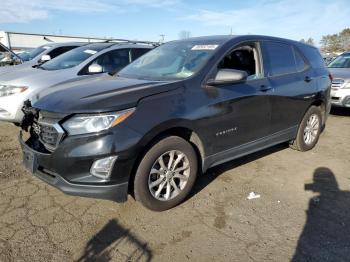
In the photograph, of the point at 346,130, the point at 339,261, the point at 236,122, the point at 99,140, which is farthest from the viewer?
the point at 346,130

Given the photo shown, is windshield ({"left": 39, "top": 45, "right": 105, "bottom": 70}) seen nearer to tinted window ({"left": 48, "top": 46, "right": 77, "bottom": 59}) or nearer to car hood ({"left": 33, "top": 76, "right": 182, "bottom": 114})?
tinted window ({"left": 48, "top": 46, "right": 77, "bottom": 59})

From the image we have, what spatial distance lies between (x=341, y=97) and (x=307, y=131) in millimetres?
3396

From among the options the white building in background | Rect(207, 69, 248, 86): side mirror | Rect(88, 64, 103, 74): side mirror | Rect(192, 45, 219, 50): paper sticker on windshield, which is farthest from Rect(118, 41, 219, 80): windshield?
the white building in background

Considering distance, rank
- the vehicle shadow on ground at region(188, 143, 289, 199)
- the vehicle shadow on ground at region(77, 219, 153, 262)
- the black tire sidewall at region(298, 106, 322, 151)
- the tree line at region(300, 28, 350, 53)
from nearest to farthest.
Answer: the vehicle shadow on ground at region(77, 219, 153, 262) → the vehicle shadow on ground at region(188, 143, 289, 199) → the black tire sidewall at region(298, 106, 322, 151) → the tree line at region(300, 28, 350, 53)

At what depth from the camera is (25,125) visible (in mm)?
3506

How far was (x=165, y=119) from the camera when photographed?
10.1 ft

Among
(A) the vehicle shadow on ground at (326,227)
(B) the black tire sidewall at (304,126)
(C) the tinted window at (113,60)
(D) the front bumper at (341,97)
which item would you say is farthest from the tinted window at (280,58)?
(D) the front bumper at (341,97)

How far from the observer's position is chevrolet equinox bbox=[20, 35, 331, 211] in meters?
2.88

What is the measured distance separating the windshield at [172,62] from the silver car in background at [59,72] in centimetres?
57

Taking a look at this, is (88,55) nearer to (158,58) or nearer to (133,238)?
(158,58)

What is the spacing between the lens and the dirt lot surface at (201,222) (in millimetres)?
2732

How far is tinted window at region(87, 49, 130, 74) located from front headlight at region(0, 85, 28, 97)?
4.78 feet

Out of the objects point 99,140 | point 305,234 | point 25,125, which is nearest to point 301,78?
point 305,234

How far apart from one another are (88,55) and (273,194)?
491 centimetres
